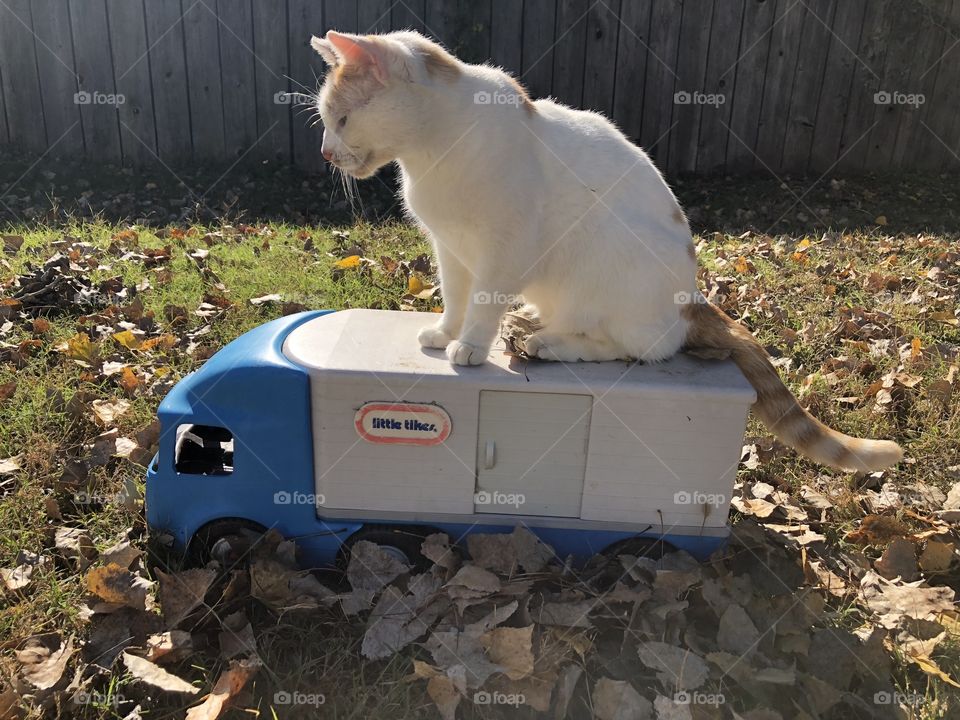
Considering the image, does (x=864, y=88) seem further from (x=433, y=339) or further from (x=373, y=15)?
(x=433, y=339)

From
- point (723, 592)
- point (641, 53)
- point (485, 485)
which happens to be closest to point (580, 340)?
point (485, 485)

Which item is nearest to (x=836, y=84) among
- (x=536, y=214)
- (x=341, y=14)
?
(x=341, y=14)

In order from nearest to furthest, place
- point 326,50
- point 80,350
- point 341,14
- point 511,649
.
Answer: point 511,649
point 326,50
point 80,350
point 341,14

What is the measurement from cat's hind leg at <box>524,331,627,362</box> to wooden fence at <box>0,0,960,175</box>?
4.86 m

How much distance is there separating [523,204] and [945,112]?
21.7 feet

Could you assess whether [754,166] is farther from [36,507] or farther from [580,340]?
[36,507]

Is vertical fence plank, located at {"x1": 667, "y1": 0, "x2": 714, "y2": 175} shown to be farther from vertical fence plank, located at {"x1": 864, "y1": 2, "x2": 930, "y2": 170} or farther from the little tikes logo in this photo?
the little tikes logo

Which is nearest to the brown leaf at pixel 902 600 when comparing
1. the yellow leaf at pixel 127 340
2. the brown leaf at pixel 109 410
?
the brown leaf at pixel 109 410

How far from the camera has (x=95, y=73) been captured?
646 centimetres

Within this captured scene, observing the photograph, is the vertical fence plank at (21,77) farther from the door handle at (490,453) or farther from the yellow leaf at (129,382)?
the door handle at (490,453)

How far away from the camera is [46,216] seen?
514 cm

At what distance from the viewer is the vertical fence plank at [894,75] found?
261 inches

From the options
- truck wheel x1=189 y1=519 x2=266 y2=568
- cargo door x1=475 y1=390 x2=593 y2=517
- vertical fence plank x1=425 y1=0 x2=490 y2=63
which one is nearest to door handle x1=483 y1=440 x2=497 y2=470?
cargo door x1=475 y1=390 x2=593 y2=517

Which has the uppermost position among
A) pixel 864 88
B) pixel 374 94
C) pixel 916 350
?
pixel 374 94
